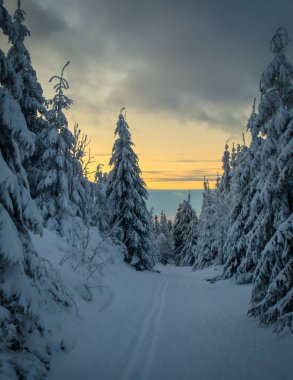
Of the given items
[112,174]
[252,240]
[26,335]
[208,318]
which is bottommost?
[208,318]

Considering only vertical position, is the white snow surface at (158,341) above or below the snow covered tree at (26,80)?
below

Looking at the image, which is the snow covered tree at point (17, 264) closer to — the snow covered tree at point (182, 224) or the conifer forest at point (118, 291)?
the conifer forest at point (118, 291)

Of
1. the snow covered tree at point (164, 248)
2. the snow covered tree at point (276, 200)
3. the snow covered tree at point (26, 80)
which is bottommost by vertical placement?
the snow covered tree at point (164, 248)

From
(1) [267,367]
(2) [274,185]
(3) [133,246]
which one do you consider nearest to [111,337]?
(1) [267,367]

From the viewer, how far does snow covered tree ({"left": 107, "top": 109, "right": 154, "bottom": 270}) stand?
24.1 m

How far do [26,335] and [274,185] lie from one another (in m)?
7.99

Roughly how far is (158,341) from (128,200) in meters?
16.6

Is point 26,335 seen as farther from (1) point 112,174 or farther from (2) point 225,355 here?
(1) point 112,174

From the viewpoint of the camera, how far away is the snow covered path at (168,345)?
6.19 m

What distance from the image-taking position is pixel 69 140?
19.3 metres

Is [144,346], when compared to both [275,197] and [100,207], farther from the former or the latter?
[100,207]

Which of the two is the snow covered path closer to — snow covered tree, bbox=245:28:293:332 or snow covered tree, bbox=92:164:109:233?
snow covered tree, bbox=245:28:293:332

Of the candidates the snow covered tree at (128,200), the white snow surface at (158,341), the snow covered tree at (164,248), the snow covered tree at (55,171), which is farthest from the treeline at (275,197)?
the snow covered tree at (164,248)

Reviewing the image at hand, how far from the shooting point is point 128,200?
2406cm
